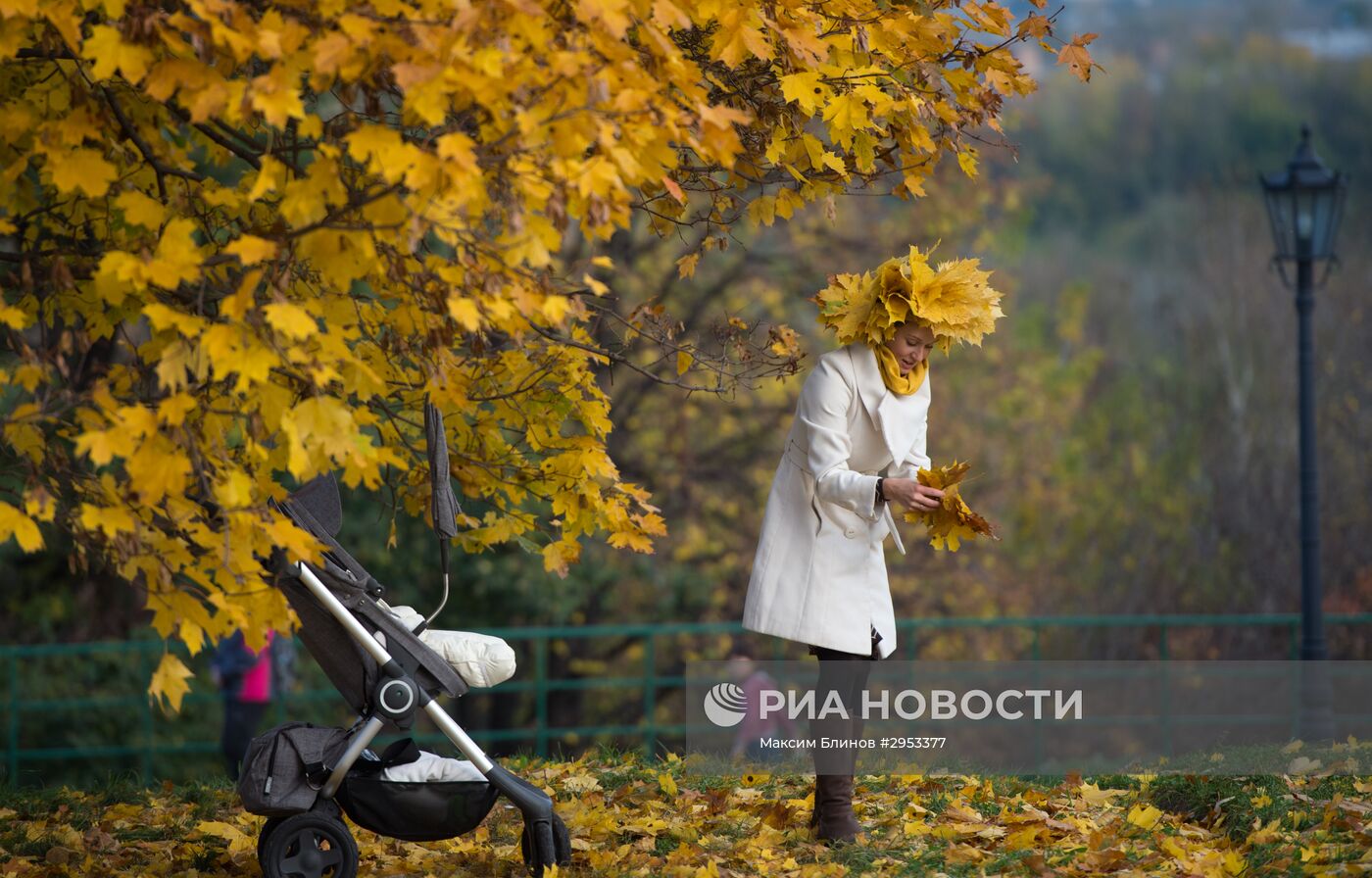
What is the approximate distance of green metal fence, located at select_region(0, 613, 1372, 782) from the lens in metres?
10.2

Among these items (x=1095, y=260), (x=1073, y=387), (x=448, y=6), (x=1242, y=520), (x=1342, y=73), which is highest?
(x=1342, y=73)

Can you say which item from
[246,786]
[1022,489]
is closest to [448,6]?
[246,786]

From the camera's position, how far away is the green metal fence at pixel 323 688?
10234 millimetres

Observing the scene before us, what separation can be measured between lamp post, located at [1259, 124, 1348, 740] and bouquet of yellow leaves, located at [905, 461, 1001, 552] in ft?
18.0

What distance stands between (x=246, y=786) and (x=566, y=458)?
54.7 inches

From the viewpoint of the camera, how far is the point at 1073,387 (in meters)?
21.8

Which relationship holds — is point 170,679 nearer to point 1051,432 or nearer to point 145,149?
point 145,149

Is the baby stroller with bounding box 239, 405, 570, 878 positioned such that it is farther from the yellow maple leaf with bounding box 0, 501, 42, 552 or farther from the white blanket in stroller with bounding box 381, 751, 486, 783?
the yellow maple leaf with bounding box 0, 501, 42, 552

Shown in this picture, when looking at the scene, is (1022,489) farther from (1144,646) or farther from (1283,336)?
(1283,336)

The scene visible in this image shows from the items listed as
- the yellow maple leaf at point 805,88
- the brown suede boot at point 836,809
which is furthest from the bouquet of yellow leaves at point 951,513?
the yellow maple leaf at point 805,88

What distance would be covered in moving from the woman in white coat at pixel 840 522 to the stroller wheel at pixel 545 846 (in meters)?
0.85

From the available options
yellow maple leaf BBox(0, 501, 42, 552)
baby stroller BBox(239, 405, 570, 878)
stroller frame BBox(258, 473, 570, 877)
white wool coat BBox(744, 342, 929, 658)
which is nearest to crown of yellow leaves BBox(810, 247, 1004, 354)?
white wool coat BBox(744, 342, 929, 658)

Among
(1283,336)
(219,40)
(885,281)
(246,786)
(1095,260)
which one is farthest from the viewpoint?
(1095,260)

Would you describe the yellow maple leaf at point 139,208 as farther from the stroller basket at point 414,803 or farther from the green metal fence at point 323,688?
the green metal fence at point 323,688
